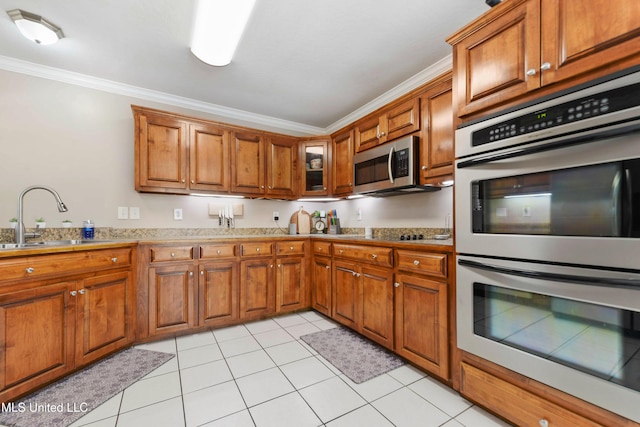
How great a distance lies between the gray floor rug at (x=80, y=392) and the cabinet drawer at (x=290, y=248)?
4.37 ft

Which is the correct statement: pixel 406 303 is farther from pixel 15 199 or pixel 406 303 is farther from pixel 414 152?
pixel 15 199

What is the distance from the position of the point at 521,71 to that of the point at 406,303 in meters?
1.54

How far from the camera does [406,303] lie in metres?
1.98

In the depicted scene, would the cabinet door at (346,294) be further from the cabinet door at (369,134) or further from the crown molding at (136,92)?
the crown molding at (136,92)

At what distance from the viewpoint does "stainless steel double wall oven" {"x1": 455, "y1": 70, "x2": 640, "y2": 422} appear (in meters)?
1.02

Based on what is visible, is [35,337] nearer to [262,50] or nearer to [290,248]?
[290,248]

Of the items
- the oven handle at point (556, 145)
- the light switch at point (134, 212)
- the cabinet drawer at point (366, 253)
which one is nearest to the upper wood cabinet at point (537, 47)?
the oven handle at point (556, 145)

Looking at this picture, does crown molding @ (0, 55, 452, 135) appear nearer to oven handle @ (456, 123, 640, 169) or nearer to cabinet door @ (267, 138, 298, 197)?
cabinet door @ (267, 138, 298, 197)

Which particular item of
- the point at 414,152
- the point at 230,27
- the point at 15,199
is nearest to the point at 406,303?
the point at 414,152

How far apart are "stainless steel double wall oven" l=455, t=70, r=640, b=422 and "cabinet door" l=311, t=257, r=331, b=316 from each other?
149 cm

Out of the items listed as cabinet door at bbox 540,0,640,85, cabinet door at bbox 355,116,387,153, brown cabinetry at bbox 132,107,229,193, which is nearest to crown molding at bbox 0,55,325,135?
brown cabinetry at bbox 132,107,229,193

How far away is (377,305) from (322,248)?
939mm

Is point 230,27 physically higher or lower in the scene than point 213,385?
higher

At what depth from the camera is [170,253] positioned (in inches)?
98.2
